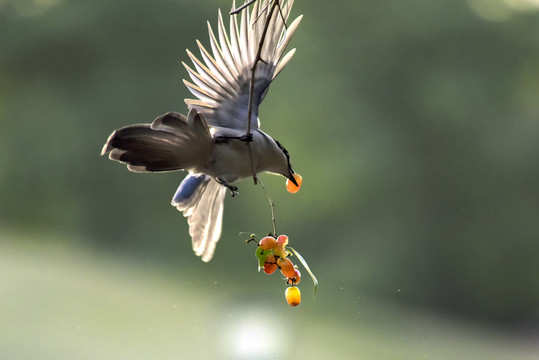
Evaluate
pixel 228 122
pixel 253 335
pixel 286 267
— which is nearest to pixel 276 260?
pixel 286 267

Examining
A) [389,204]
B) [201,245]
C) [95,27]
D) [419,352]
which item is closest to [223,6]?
[95,27]

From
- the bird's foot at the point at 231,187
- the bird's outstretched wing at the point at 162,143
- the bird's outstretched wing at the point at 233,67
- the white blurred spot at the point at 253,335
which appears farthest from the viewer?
the white blurred spot at the point at 253,335

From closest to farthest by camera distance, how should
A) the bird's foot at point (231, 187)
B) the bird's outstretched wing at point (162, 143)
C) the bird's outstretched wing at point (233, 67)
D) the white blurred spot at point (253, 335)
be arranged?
the bird's outstretched wing at point (162, 143), the bird's foot at point (231, 187), the bird's outstretched wing at point (233, 67), the white blurred spot at point (253, 335)

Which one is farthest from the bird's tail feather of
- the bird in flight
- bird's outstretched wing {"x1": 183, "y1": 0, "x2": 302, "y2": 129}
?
bird's outstretched wing {"x1": 183, "y1": 0, "x2": 302, "y2": 129}

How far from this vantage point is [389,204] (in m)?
4.81

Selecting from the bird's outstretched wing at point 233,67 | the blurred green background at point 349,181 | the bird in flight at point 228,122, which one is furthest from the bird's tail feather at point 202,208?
the blurred green background at point 349,181

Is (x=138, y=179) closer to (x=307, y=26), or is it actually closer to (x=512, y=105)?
(x=307, y=26)

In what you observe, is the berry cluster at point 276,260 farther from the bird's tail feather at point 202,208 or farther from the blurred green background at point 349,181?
the blurred green background at point 349,181

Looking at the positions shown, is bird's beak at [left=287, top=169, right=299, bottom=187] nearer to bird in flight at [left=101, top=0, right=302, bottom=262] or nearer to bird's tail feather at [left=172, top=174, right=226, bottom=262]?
bird in flight at [left=101, top=0, right=302, bottom=262]

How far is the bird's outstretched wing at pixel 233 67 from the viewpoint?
115 cm

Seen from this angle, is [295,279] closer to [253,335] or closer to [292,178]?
[292,178]

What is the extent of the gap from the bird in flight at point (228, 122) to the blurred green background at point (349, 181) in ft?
10.2

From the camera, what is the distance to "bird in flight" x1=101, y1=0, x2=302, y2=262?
102cm

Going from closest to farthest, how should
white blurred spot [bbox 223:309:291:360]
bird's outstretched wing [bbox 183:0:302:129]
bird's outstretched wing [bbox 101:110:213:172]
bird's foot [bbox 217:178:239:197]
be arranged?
1. bird's outstretched wing [bbox 101:110:213:172]
2. bird's foot [bbox 217:178:239:197]
3. bird's outstretched wing [bbox 183:0:302:129]
4. white blurred spot [bbox 223:309:291:360]
